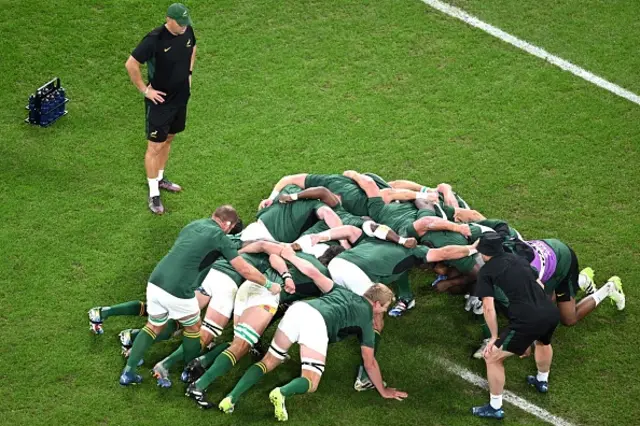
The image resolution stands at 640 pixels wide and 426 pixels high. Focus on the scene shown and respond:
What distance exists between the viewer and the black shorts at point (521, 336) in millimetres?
11070

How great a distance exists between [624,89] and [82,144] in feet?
24.5

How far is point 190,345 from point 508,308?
3.23 m

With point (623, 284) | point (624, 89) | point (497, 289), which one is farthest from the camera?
point (624, 89)

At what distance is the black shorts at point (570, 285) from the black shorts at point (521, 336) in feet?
3.56

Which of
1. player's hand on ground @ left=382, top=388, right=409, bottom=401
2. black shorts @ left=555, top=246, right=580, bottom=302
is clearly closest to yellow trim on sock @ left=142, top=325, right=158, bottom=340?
player's hand on ground @ left=382, top=388, right=409, bottom=401

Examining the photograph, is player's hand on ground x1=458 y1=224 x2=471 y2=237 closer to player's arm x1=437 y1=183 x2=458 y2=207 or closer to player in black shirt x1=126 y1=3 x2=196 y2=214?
player's arm x1=437 y1=183 x2=458 y2=207

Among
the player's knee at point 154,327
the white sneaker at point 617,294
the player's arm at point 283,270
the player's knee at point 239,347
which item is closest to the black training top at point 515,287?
the white sneaker at point 617,294

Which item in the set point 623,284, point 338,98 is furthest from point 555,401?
point 338,98

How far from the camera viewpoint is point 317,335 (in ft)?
36.3

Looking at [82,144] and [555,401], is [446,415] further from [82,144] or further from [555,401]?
[82,144]

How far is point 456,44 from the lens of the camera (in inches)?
636

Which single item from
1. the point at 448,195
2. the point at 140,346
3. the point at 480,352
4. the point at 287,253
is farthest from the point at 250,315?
the point at 448,195

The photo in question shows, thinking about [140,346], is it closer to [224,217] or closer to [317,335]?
[224,217]

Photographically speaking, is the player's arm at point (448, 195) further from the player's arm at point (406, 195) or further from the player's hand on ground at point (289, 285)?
the player's hand on ground at point (289, 285)
